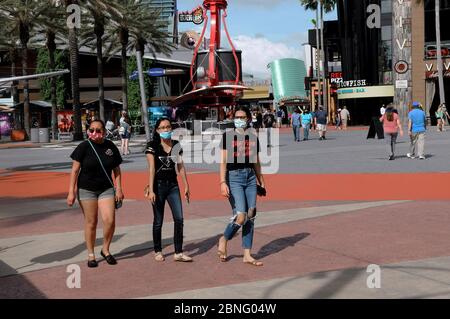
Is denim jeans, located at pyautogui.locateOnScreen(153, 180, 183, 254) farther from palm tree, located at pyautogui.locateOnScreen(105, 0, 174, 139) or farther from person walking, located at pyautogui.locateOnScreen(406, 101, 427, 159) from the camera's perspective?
palm tree, located at pyautogui.locateOnScreen(105, 0, 174, 139)

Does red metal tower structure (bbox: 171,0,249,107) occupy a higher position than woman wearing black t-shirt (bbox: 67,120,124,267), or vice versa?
red metal tower structure (bbox: 171,0,249,107)

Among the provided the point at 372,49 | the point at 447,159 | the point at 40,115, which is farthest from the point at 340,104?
the point at 447,159

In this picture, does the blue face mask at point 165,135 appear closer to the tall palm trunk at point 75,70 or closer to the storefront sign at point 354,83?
the tall palm trunk at point 75,70

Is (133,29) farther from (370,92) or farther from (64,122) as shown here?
(370,92)

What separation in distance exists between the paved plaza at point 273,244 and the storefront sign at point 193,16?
10342 centimetres

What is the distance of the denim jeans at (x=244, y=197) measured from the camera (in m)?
6.73

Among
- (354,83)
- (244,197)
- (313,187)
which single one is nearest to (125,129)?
(313,187)

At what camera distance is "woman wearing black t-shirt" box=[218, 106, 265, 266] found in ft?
22.1

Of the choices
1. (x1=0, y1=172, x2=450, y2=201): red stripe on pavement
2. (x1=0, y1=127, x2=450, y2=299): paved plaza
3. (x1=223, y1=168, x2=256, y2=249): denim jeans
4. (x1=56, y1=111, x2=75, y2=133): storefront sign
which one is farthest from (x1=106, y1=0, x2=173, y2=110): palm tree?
(x1=223, y1=168, x2=256, y2=249): denim jeans

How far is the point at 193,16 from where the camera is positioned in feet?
379

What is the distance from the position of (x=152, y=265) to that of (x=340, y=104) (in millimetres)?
53368

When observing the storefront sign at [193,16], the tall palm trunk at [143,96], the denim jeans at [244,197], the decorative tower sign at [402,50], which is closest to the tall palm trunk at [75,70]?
the decorative tower sign at [402,50]

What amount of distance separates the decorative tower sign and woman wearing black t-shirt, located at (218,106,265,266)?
3832 centimetres
